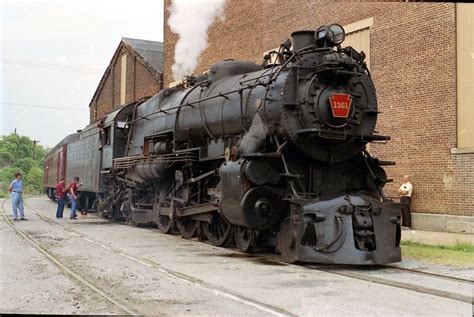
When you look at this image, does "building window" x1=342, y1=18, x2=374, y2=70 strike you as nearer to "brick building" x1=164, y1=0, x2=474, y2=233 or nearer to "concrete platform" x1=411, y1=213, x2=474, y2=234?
"brick building" x1=164, y1=0, x2=474, y2=233

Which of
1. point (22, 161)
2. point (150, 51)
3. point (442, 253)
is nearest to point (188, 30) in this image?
point (442, 253)

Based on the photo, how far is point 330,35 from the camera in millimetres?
8805

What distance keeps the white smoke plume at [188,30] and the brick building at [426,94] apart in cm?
79

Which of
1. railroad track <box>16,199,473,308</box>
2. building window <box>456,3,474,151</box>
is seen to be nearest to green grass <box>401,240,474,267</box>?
railroad track <box>16,199,473,308</box>

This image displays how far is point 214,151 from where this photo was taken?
10.7 meters

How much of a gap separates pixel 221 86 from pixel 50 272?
5.29 meters

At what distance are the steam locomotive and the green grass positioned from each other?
1.21 meters

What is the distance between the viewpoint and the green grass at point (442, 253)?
8891mm

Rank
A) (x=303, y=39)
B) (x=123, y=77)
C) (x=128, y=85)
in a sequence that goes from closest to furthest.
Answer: (x=303, y=39)
(x=128, y=85)
(x=123, y=77)

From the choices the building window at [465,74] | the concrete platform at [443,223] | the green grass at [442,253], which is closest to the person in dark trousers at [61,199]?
the concrete platform at [443,223]

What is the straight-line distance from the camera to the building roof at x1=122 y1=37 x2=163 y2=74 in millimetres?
32219

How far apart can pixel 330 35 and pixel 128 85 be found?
2840cm

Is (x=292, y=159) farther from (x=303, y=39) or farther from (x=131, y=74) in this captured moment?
(x=131, y=74)

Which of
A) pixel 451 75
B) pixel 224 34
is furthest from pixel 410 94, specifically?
pixel 224 34
